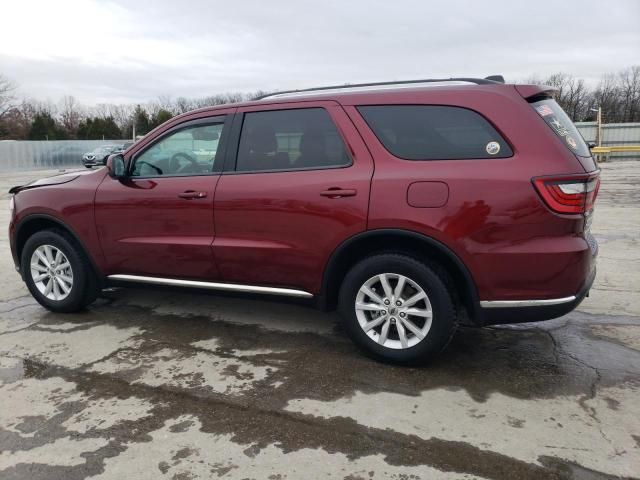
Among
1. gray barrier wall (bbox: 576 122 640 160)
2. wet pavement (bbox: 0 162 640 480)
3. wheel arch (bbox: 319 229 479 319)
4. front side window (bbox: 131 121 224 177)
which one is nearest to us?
wet pavement (bbox: 0 162 640 480)

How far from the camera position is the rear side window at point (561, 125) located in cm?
313

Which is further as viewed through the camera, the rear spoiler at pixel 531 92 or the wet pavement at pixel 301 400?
the rear spoiler at pixel 531 92

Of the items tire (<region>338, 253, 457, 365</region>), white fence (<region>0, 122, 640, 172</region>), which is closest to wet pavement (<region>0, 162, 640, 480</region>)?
tire (<region>338, 253, 457, 365</region>)

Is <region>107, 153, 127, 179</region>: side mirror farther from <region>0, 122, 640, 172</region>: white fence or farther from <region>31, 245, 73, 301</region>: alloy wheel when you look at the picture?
<region>0, 122, 640, 172</region>: white fence

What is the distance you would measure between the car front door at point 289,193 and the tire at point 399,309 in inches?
10.8

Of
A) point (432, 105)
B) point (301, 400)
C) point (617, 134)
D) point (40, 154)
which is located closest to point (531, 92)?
point (432, 105)

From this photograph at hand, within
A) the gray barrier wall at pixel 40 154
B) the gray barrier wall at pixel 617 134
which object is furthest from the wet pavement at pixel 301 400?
the gray barrier wall at pixel 40 154

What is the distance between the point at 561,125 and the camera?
3.21 meters

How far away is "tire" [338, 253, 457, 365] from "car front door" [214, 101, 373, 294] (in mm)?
273

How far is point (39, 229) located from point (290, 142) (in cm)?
269

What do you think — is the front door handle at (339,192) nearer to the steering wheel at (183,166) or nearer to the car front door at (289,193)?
Result: the car front door at (289,193)

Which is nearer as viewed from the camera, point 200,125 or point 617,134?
point 200,125

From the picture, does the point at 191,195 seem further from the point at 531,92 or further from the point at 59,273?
the point at 531,92

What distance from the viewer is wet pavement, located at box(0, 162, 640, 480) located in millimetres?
2490
